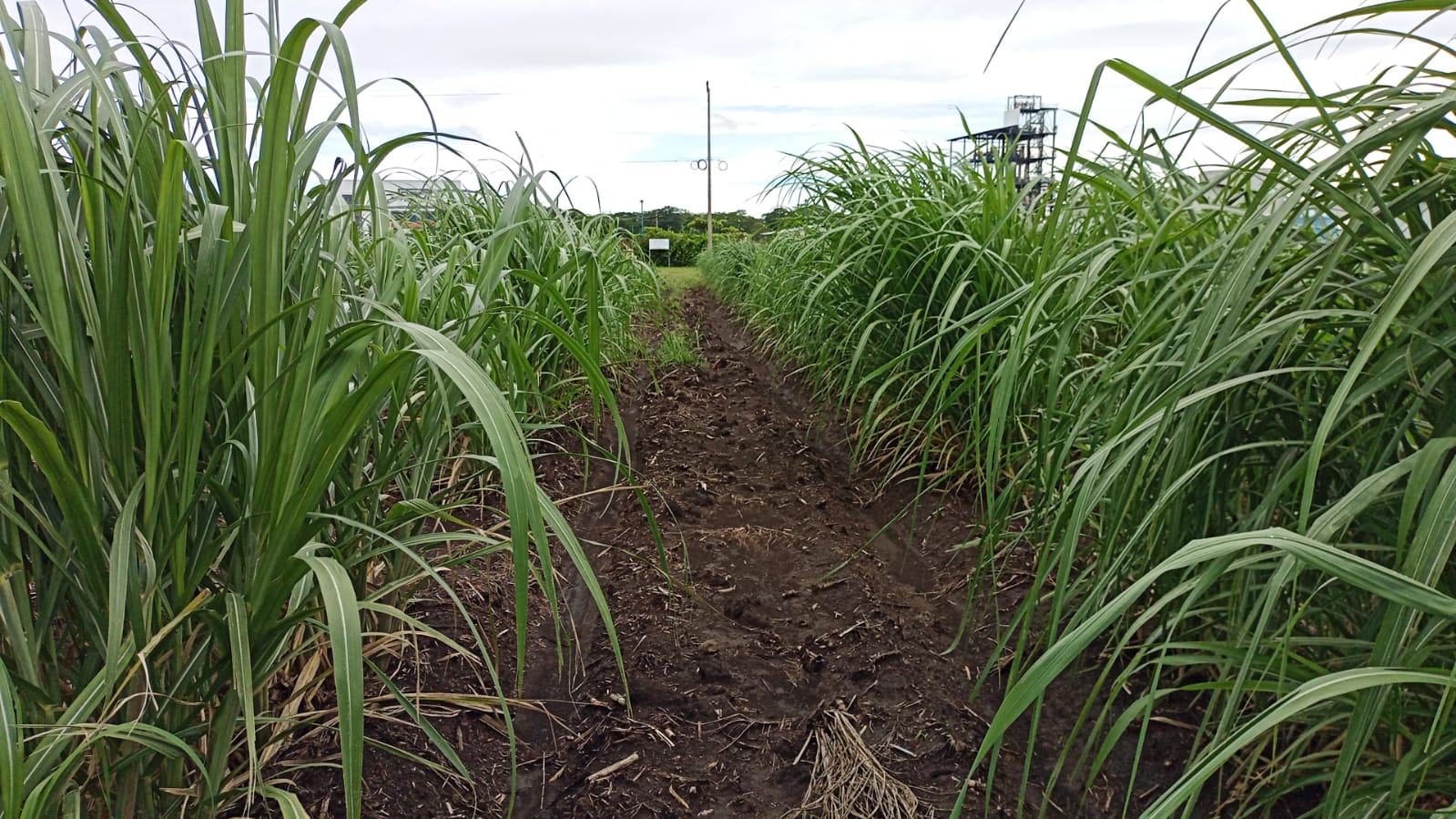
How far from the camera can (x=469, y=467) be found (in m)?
2.20

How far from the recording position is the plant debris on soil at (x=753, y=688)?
1.30m

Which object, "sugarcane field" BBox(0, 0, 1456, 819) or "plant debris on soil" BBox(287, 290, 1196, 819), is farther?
"plant debris on soil" BBox(287, 290, 1196, 819)

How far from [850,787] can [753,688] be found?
319 millimetres

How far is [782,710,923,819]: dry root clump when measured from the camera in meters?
1.28

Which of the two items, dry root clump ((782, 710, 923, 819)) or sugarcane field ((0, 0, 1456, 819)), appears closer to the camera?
sugarcane field ((0, 0, 1456, 819))

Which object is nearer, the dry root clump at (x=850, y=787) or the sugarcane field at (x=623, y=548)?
the sugarcane field at (x=623, y=548)

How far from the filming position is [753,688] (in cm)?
159

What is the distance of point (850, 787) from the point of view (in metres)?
1.31

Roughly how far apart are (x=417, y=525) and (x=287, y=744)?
19.7 inches

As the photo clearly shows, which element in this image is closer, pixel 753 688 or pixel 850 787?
pixel 850 787

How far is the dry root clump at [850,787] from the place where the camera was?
1278mm

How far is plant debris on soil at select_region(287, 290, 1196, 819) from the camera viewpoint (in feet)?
4.26

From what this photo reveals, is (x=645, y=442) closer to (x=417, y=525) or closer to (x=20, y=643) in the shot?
(x=417, y=525)


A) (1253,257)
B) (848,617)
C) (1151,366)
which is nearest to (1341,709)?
(1151,366)
